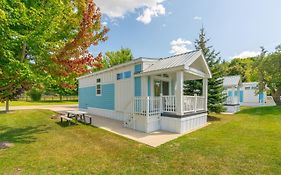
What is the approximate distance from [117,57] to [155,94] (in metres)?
24.8

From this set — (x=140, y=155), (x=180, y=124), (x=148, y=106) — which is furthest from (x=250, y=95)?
(x=140, y=155)

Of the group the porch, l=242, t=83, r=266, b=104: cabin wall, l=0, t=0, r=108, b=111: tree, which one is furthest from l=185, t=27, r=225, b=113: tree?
l=242, t=83, r=266, b=104: cabin wall

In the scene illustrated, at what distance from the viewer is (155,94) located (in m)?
10.5

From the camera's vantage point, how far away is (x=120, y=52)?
113ft

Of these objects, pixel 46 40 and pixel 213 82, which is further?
pixel 213 82

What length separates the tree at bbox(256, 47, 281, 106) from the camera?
1925 cm

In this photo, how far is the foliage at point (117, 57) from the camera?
33562 millimetres

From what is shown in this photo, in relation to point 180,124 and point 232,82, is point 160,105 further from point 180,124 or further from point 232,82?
point 232,82

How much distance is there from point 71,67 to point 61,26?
1.69 meters

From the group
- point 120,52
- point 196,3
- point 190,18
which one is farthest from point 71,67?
point 120,52

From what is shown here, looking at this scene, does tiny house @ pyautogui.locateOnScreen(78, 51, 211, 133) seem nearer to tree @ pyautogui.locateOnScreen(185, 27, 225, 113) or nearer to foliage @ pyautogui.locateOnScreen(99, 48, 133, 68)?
tree @ pyautogui.locateOnScreen(185, 27, 225, 113)

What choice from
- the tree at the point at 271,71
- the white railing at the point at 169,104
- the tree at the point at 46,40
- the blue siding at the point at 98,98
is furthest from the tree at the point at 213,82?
the tree at the point at 271,71

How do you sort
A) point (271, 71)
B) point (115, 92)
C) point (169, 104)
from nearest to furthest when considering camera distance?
point (169, 104), point (115, 92), point (271, 71)

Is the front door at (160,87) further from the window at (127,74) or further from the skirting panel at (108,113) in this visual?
the skirting panel at (108,113)
